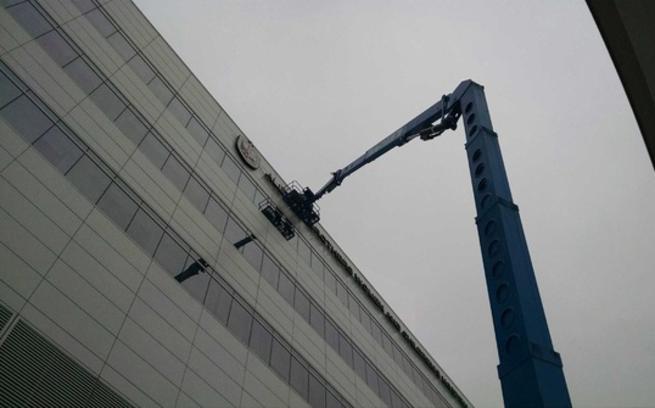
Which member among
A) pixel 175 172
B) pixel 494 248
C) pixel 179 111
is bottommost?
pixel 494 248

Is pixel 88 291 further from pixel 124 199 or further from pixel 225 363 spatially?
pixel 225 363

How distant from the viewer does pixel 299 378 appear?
69.7 feet

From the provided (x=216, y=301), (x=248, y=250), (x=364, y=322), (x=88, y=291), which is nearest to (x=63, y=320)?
(x=88, y=291)

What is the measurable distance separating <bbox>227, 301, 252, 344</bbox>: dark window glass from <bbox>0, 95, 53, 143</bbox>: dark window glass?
32.3ft

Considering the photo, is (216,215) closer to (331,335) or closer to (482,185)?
(331,335)

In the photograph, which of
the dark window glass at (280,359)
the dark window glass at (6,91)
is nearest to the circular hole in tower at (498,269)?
→ the dark window glass at (280,359)

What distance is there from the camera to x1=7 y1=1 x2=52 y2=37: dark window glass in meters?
16.2

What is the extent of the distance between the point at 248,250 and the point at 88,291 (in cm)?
923

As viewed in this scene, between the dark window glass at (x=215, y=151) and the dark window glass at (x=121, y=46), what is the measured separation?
214 inches

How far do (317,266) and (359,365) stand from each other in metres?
6.46

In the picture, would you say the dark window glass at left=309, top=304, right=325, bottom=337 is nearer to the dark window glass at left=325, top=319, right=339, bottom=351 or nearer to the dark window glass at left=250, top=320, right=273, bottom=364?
the dark window glass at left=325, top=319, right=339, bottom=351

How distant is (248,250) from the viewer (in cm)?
2231

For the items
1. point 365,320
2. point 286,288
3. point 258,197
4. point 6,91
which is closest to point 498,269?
point 286,288

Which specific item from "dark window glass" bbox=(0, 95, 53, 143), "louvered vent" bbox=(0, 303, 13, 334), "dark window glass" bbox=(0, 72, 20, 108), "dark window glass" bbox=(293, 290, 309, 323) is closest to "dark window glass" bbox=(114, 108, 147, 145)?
"dark window glass" bbox=(0, 95, 53, 143)
